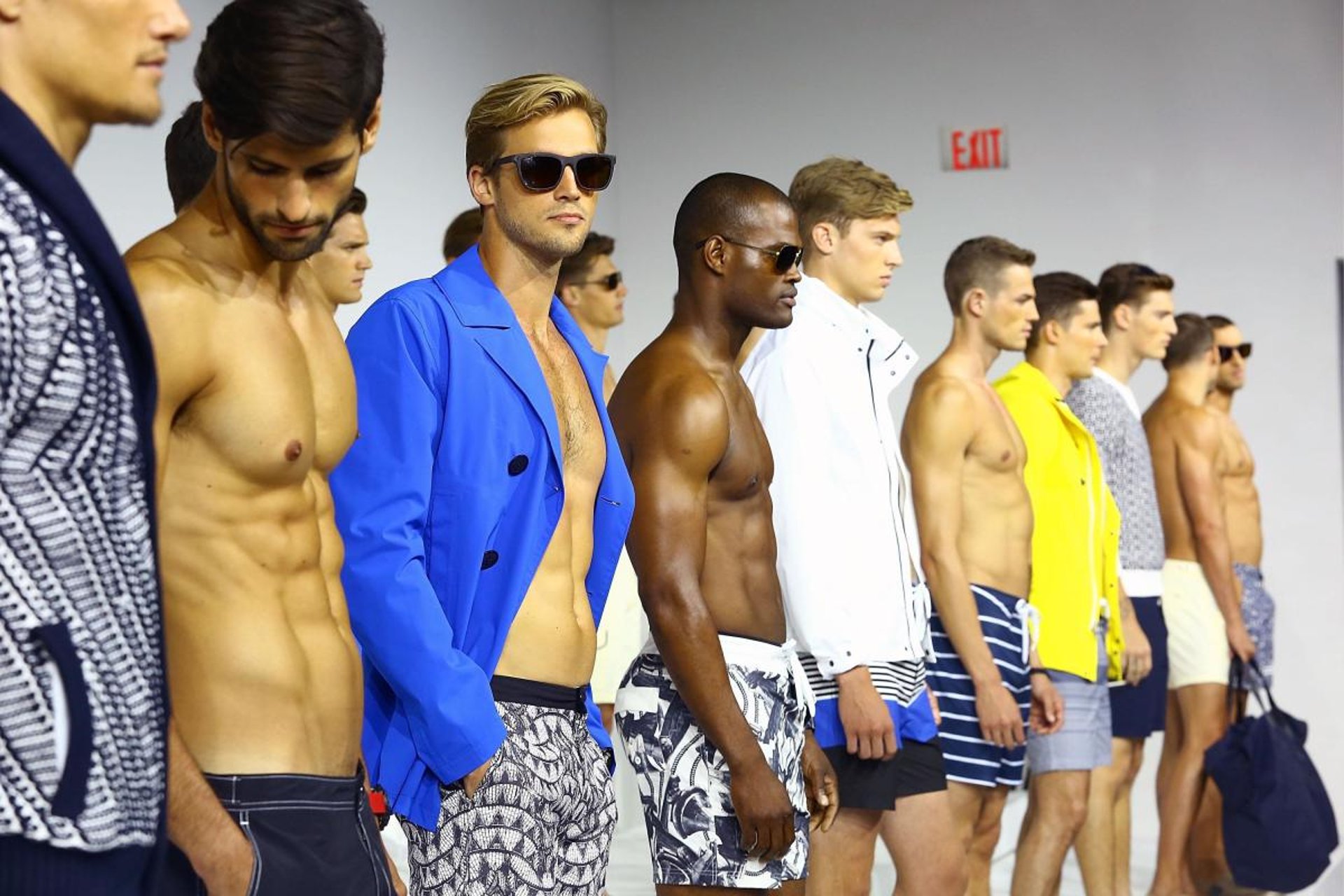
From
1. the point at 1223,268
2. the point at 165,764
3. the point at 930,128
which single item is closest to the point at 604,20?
the point at 930,128

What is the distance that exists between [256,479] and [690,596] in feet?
3.67

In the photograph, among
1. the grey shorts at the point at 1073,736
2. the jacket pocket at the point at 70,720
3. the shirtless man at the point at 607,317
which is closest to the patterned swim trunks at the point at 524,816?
the jacket pocket at the point at 70,720

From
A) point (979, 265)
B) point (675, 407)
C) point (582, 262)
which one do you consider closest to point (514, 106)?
point (675, 407)

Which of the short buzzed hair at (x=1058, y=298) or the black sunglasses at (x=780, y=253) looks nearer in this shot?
the black sunglasses at (x=780, y=253)

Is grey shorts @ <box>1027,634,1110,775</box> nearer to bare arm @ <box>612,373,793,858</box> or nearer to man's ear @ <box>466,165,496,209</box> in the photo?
bare arm @ <box>612,373,793,858</box>

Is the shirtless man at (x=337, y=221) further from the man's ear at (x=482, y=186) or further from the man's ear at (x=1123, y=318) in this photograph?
the man's ear at (x=1123, y=318)

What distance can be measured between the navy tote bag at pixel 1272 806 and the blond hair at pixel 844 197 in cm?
256

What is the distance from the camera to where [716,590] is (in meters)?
2.96

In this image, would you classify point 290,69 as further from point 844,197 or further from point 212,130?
point 844,197

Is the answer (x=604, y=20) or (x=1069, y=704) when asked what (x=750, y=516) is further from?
(x=604, y=20)

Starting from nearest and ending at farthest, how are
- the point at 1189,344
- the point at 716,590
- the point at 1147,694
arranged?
the point at 716,590 < the point at 1147,694 < the point at 1189,344

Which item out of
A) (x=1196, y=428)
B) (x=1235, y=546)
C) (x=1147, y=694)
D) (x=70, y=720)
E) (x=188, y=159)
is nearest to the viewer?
(x=70, y=720)

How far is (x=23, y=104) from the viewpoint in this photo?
56.2 inches

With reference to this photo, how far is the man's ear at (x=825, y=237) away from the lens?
3.83 meters
